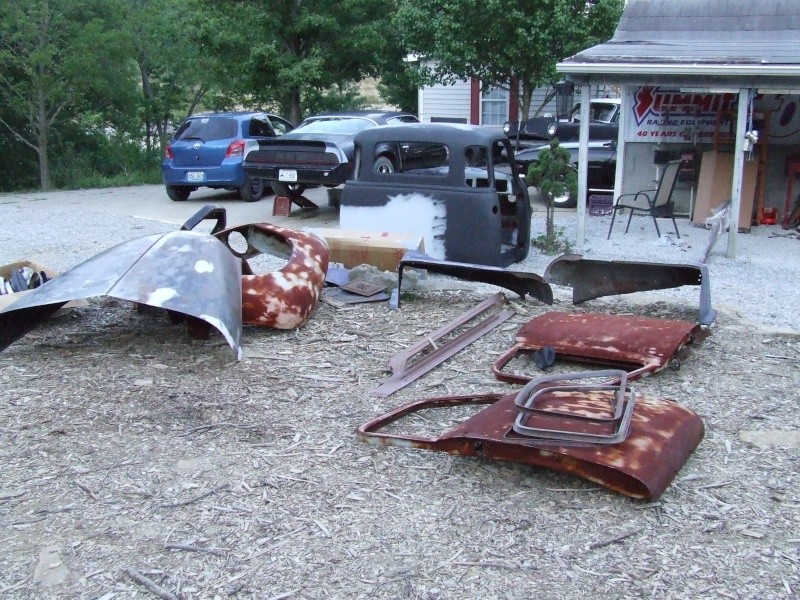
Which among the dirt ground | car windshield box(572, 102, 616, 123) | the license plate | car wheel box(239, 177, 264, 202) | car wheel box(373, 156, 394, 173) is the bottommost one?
the dirt ground

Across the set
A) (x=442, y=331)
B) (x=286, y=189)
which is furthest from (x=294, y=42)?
(x=442, y=331)

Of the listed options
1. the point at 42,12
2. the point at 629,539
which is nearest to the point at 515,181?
the point at 629,539

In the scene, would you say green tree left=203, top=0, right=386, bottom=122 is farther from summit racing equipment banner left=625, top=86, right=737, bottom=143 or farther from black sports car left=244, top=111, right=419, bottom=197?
summit racing equipment banner left=625, top=86, right=737, bottom=143

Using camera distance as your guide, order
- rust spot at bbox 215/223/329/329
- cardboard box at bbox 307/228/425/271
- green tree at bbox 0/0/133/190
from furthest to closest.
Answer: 1. green tree at bbox 0/0/133/190
2. cardboard box at bbox 307/228/425/271
3. rust spot at bbox 215/223/329/329

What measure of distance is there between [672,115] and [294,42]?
32.9 ft

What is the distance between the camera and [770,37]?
12039mm

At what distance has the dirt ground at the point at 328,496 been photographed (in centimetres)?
317

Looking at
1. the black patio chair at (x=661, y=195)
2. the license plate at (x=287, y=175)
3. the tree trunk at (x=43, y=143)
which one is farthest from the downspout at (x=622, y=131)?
the tree trunk at (x=43, y=143)

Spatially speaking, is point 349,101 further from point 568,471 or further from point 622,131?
point 568,471

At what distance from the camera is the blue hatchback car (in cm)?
1508

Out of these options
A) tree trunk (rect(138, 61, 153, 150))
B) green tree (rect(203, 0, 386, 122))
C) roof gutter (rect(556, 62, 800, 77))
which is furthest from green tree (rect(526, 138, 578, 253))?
tree trunk (rect(138, 61, 153, 150))

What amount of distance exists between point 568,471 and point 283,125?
14646 mm

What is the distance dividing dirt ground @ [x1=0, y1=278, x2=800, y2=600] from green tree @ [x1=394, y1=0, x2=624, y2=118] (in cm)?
1345

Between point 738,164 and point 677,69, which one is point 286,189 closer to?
point 677,69
